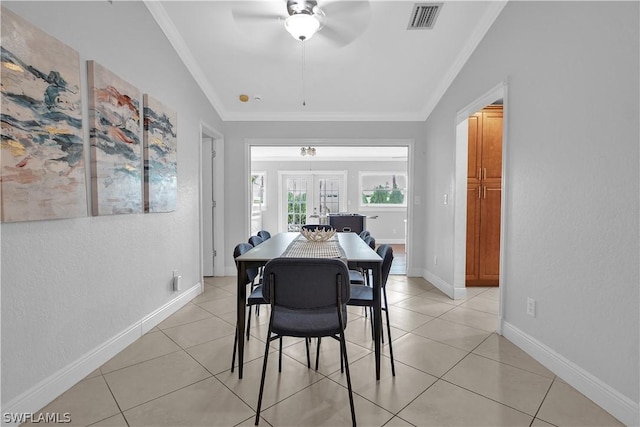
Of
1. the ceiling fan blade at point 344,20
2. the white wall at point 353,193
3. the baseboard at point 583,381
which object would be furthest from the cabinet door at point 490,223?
the white wall at point 353,193

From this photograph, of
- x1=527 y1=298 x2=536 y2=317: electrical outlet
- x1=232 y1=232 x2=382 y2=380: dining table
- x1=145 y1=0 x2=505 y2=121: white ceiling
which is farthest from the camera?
x1=145 y1=0 x2=505 y2=121: white ceiling

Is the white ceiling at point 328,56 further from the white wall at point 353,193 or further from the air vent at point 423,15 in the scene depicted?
the white wall at point 353,193

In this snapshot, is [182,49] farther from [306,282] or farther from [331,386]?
[331,386]

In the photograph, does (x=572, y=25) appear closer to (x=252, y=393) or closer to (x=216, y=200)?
(x=252, y=393)

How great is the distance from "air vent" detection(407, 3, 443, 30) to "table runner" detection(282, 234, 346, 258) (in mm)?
2102

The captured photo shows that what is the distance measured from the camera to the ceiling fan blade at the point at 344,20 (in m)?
2.48

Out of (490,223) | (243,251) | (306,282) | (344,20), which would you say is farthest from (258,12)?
(490,223)

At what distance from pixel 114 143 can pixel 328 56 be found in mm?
2267

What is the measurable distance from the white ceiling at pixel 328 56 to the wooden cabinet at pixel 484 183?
0.67 m

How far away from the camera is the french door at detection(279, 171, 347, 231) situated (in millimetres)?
9125

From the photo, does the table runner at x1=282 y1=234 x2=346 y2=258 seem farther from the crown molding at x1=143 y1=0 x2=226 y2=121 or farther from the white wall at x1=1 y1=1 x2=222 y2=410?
the crown molding at x1=143 y1=0 x2=226 y2=121

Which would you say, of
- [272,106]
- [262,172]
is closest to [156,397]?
[272,106]

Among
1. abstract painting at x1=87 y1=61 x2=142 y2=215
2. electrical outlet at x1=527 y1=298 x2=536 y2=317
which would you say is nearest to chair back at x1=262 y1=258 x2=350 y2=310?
abstract painting at x1=87 y1=61 x2=142 y2=215

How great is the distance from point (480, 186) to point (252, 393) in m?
3.41
